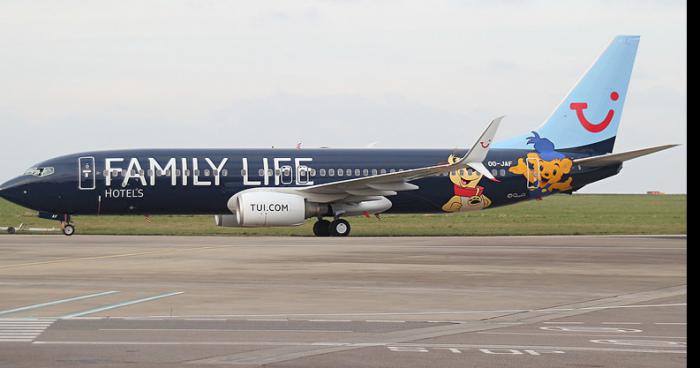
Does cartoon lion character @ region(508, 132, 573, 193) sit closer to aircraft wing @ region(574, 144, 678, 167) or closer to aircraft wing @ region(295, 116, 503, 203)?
aircraft wing @ region(574, 144, 678, 167)

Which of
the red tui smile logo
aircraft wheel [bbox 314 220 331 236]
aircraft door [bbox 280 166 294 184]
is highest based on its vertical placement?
the red tui smile logo

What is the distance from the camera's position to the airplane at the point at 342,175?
37375 millimetres

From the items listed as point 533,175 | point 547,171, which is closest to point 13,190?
point 533,175

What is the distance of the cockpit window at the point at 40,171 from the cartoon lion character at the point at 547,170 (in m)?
18.0

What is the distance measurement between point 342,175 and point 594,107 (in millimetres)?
11223

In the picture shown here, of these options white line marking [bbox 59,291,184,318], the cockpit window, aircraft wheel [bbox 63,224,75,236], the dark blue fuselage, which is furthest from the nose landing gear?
white line marking [bbox 59,291,184,318]

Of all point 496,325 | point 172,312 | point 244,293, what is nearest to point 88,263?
point 244,293

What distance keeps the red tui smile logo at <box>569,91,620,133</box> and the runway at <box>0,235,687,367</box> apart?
1464 cm

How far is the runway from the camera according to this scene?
9.06 meters

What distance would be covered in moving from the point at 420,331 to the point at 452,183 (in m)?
29.1

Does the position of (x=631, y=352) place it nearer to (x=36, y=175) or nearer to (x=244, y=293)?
(x=244, y=293)

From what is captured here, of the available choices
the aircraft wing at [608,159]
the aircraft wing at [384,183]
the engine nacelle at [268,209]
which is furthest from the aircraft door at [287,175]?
the aircraft wing at [608,159]

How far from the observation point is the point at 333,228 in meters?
38.8

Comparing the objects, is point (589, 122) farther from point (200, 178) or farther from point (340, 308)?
point (340, 308)
